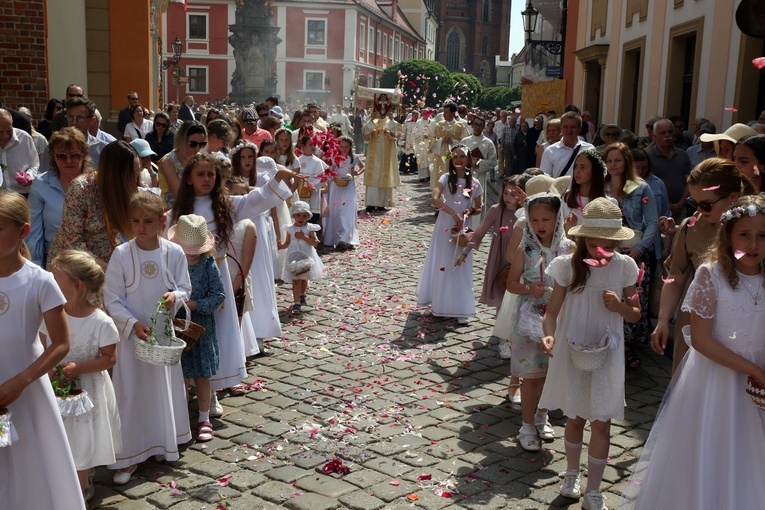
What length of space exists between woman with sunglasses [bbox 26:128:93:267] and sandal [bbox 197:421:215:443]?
1553 millimetres

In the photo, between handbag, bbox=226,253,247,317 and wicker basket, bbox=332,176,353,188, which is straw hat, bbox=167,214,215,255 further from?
wicker basket, bbox=332,176,353,188

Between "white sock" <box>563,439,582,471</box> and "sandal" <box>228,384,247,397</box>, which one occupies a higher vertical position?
"white sock" <box>563,439,582,471</box>

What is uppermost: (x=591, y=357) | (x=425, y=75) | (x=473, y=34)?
(x=473, y=34)

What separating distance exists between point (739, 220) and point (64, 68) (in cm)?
1354

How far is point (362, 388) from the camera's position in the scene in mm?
7023

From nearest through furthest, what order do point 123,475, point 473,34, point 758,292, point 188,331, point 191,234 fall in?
1. point 758,292
2. point 123,475
3. point 188,331
4. point 191,234
5. point 473,34

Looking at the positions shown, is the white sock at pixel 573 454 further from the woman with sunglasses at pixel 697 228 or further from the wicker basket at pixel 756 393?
the wicker basket at pixel 756 393

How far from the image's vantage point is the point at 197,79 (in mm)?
67938

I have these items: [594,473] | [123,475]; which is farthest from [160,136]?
[594,473]

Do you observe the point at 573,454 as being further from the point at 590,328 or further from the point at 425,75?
the point at 425,75

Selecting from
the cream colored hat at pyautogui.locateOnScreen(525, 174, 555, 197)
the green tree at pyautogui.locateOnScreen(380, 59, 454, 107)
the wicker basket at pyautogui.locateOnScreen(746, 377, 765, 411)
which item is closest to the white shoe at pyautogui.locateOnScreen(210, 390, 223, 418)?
the cream colored hat at pyautogui.locateOnScreen(525, 174, 555, 197)

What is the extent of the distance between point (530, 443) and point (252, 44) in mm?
40949

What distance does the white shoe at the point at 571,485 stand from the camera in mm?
5031

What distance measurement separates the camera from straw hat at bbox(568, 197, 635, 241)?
4.86 metres
